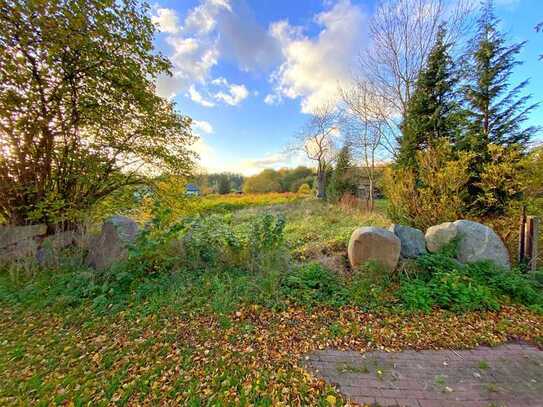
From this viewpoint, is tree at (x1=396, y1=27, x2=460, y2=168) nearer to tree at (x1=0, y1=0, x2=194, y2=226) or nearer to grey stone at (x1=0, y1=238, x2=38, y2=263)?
tree at (x1=0, y1=0, x2=194, y2=226)

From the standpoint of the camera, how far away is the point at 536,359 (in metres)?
2.06

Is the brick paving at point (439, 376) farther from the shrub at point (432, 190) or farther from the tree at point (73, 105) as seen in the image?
the tree at point (73, 105)

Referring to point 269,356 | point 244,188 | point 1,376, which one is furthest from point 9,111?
point 244,188

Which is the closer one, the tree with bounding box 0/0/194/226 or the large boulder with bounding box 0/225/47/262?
the tree with bounding box 0/0/194/226

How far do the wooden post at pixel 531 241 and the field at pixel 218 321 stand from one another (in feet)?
1.91

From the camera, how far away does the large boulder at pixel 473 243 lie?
11.3ft

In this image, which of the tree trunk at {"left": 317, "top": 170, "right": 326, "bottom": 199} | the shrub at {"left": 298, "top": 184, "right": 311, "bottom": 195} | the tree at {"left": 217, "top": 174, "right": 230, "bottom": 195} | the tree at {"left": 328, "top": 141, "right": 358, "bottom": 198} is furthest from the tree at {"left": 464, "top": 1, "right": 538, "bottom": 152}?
the tree at {"left": 217, "top": 174, "right": 230, "bottom": 195}

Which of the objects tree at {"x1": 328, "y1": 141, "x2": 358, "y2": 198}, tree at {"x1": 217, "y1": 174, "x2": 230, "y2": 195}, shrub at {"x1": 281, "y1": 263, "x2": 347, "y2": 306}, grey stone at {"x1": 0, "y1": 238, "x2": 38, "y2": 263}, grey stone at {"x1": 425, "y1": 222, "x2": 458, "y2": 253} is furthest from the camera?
tree at {"x1": 217, "y1": 174, "x2": 230, "y2": 195}

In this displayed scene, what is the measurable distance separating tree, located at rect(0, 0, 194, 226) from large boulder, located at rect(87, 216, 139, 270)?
113 cm

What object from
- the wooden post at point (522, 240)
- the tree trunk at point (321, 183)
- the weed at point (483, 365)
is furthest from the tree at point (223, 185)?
the weed at point (483, 365)

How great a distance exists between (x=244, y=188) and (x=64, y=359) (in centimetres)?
2845

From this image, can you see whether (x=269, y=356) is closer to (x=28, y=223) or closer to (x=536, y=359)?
(x=536, y=359)

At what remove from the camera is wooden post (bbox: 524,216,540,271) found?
3.41 m

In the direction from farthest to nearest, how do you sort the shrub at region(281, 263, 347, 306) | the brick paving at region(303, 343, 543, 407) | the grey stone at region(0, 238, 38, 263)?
the grey stone at region(0, 238, 38, 263) < the shrub at region(281, 263, 347, 306) < the brick paving at region(303, 343, 543, 407)
